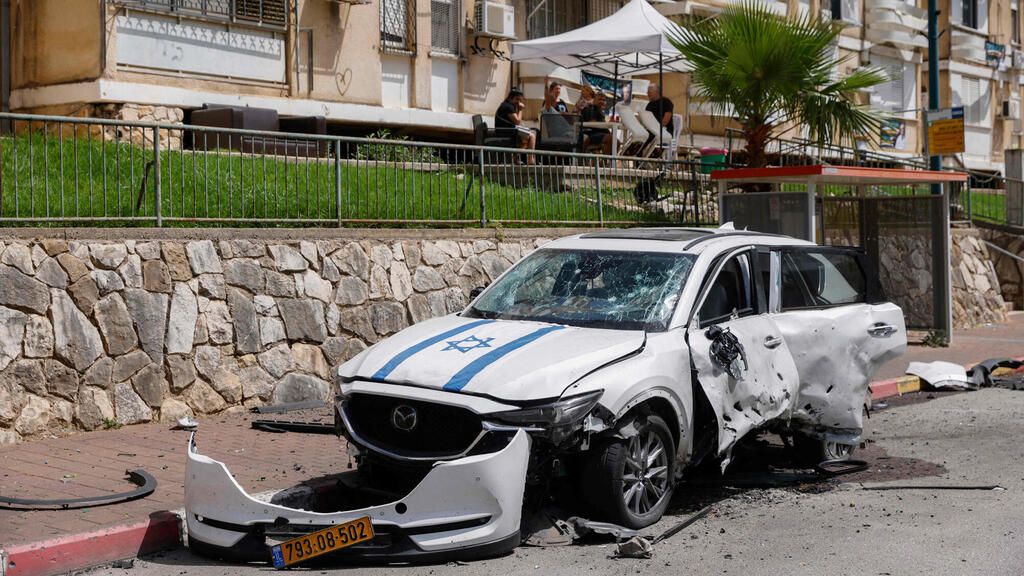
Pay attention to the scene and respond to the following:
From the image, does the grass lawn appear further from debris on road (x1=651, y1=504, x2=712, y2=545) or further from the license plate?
debris on road (x1=651, y1=504, x2=712, y2=545)

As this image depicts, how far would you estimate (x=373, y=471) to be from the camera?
245 inches

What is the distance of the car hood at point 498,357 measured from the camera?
584 cm

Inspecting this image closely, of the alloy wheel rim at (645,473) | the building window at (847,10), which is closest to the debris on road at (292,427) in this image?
the alloy wheel rim at (645,473)

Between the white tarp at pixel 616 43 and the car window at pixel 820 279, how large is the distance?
31.3 ft

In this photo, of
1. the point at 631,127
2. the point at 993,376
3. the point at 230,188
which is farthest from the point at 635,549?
the point at 631,127

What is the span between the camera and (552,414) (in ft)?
18.9

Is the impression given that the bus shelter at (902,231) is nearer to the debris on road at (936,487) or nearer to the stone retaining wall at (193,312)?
the stone retaining wall at (193,312)

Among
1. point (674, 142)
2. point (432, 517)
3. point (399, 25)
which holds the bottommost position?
point (432, 517)

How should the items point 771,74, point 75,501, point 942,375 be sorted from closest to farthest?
point 75,501 → point 942,375 → point 771,74

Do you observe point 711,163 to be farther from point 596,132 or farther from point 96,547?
point 96,547

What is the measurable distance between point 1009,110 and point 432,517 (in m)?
37.9

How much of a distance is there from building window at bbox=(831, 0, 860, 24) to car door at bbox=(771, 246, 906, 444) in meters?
26.1

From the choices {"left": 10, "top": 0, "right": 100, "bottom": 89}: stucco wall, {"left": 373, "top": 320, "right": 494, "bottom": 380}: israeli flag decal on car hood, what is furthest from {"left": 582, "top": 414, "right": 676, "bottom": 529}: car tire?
{"left": 10, "top": 0, "right": 100, "bottom": 89}: stucco wall

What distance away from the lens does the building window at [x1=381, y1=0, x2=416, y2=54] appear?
20.4m
